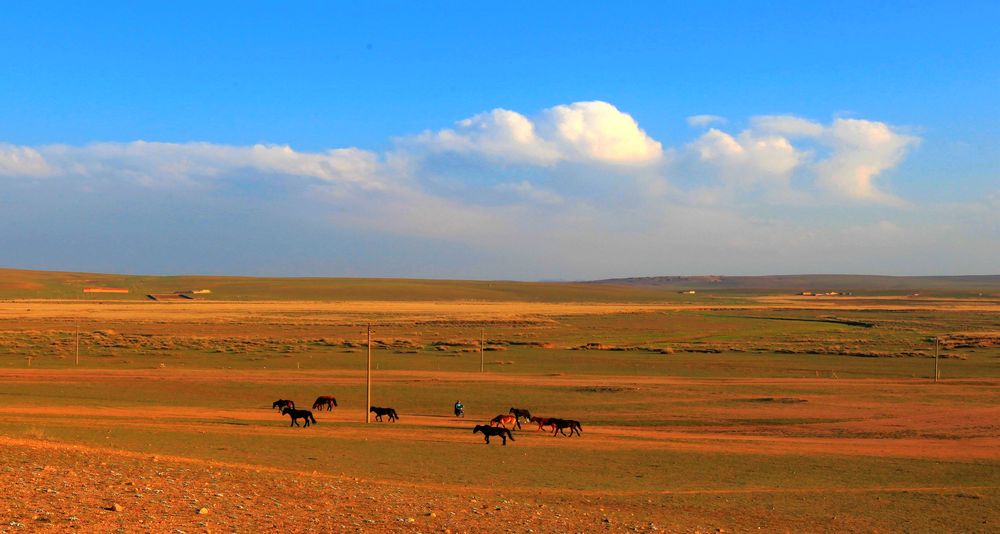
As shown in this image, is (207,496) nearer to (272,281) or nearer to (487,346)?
(487,346)

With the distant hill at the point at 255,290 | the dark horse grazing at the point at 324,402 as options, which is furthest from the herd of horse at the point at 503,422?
the distant hill at the point at 255,290

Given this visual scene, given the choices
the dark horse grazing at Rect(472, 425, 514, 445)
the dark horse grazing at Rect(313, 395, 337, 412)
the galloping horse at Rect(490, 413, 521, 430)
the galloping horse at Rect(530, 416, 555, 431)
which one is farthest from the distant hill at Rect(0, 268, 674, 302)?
the dark horse grazing at Rect(472, 425, 514, 445)

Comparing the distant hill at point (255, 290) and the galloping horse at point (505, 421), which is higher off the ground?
the distant hill at point (255, 290)

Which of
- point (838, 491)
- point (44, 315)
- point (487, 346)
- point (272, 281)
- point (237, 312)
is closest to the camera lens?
point (838, 491)

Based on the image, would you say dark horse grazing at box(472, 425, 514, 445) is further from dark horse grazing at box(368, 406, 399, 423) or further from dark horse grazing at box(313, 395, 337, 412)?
dark horse grazing at box(313, 395, 337, 412)

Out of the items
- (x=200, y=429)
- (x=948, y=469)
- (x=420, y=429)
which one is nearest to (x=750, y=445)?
(x=948, y=469)

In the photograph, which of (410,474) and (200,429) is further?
(200,429)

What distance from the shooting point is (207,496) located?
12.0m

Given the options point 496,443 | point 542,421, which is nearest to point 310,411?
point 542,421

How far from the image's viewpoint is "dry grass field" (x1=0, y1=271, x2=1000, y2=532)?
1234 cm

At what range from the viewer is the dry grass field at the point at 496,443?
40.5 ft

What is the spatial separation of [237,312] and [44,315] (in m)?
21.7

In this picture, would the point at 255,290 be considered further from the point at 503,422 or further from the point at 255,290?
the point at 503,422

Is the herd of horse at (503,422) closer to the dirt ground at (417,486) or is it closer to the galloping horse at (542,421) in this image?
the galloping horse at (542,421)
